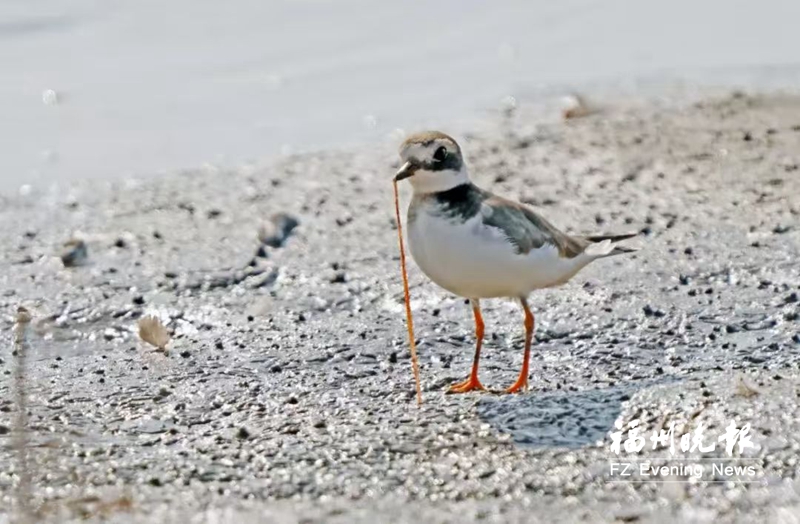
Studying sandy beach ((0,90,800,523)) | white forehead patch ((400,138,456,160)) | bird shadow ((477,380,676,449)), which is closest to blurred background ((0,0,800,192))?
sandy beach ((0,90,800,523))

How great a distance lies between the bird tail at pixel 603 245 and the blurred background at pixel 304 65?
3952mm

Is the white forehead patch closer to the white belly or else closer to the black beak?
the black beak

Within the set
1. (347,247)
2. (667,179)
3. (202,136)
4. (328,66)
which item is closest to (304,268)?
(347,247)

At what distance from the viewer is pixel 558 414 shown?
578 cm

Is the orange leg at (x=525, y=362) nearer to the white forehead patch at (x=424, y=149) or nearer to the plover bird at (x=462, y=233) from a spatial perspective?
the plover bird at (x=462, y=233)

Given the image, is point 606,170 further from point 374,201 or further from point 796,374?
point 796,374

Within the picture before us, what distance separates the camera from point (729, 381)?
5.89m

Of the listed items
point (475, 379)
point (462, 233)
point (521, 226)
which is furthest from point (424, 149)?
point (475, 379)

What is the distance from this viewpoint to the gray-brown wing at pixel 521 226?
6.13 metres

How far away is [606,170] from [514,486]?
14.8 ft

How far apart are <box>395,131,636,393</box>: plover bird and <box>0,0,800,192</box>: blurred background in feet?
13.9

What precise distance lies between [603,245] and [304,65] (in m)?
5.83

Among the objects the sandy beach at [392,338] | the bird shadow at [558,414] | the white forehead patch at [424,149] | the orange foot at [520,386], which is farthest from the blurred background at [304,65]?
the bird shadow at [558,414]

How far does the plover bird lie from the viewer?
6.03m
